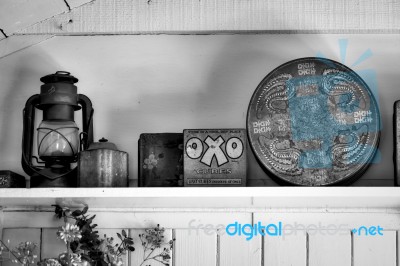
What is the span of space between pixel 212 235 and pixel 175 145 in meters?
0.33

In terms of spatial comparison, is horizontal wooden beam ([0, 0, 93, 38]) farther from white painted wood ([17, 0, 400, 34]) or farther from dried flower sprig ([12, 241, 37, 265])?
dried flower sprig ([12, 241, 37, 265])

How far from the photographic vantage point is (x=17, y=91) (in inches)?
89.4

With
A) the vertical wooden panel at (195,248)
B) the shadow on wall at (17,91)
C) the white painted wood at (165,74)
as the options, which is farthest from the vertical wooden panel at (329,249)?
the shadow on wall at (17,91)

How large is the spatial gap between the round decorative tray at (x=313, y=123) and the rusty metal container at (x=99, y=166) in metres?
0.45

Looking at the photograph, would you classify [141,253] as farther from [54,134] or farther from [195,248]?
[54,134]

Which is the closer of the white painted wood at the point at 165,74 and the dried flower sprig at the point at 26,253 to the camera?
the dried flower sprig at the point at 26,253

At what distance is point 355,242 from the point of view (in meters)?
2.13

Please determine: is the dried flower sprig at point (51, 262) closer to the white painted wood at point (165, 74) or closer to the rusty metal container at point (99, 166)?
the rusty metal container at point (99, 166)

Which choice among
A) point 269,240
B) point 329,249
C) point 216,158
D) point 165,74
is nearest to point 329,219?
point 329,249

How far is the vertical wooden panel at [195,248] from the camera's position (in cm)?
216

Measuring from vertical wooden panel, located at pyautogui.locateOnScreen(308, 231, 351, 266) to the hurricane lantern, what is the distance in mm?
815

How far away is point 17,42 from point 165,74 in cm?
54

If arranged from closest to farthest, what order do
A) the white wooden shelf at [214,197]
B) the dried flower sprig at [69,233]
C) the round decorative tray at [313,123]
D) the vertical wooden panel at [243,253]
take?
the white wooden shelf at [214,197] → the dried flower sprig at [69,233] → the round decorative tray at [313,123] → the vertical wooden panel at [243,253]

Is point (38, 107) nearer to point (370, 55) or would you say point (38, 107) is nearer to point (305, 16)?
point (305, 16)
